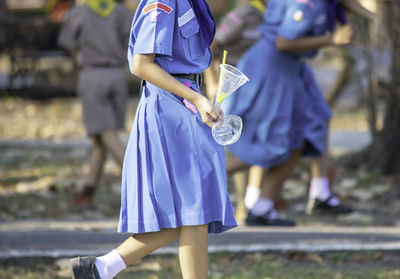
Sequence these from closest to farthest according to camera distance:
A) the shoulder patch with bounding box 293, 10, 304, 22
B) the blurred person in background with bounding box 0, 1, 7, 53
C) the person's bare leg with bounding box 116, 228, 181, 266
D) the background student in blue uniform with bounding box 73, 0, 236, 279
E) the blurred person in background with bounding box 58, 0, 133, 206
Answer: the background student in blue uniform with bounding box 73, 0, 236, 279
the person's bare leg with bounding box 116, 228, 181, 266
the shoulder patch with bounding box 293, 10, 304, 22
the blurred person in background with bounding box 58, 0, 133, 206
the blurred person in background with bounding box 0, 1, 7, 53

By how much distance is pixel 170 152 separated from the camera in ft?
11.0

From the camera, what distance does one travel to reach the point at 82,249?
492cm

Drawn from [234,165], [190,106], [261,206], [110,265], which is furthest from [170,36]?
[261,206]

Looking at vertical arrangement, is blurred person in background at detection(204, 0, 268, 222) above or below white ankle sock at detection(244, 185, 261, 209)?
above

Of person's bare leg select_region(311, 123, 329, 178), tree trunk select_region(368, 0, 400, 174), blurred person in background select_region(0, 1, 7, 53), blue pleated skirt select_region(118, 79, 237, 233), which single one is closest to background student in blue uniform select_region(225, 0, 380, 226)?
person's bare leg select_region(311, 123, 329, 178)

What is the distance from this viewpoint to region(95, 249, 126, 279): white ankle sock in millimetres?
3482

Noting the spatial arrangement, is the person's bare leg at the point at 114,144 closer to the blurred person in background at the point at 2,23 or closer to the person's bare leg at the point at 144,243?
the person's bare leg at the point at 144,243

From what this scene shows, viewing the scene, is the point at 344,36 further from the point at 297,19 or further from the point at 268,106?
the point at 268,106

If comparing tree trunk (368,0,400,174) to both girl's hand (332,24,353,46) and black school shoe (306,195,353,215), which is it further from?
girl's hand (332,24,353,46)

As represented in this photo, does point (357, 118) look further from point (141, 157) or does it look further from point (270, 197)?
point (141, 157)

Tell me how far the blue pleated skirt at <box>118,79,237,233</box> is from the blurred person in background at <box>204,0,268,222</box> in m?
2.28

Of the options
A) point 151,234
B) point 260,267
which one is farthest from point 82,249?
point 151,234

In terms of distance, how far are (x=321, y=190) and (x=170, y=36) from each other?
2975mm

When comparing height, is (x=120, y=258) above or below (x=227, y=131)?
below
